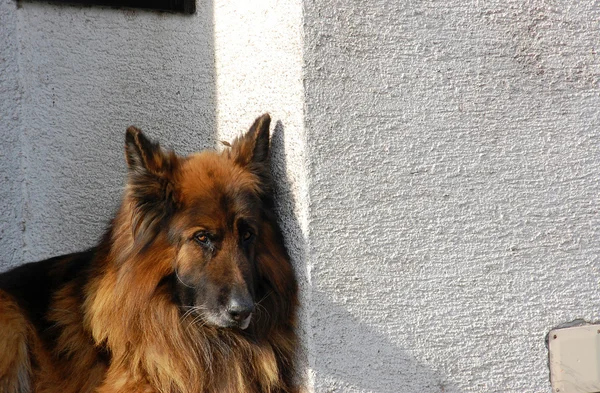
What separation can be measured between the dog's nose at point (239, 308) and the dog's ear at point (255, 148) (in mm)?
768

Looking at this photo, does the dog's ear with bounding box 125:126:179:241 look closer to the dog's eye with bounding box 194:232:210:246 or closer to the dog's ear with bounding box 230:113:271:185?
the dog's eye with bounding box 194:232:210:246

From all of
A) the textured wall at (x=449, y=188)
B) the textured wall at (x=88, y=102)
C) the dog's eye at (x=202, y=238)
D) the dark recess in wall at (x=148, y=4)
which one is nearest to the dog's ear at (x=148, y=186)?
the dog's eye at (x=202, y=238)

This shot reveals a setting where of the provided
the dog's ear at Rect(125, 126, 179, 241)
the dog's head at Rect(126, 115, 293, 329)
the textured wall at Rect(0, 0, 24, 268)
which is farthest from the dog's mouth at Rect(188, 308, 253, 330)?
the textured wall at Rect(0, 0, 24, 268)

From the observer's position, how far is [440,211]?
4340 mm

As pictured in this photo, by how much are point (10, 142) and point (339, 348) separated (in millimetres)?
2778

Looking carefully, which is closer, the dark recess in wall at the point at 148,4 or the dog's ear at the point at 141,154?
the dog's ear at the point at 141,154

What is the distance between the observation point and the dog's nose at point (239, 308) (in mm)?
3725

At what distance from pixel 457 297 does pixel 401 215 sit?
574 millimetres

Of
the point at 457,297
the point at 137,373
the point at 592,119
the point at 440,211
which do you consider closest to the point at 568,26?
the point at 592,119

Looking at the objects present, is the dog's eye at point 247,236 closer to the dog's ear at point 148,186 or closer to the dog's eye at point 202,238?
the dog's eye at point 202,238

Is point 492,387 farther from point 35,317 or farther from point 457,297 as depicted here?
point 35,317

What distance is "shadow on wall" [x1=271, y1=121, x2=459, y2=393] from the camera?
4117 millimetres

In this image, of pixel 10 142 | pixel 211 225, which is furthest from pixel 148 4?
pixel 211 225

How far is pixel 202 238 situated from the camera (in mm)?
3918
